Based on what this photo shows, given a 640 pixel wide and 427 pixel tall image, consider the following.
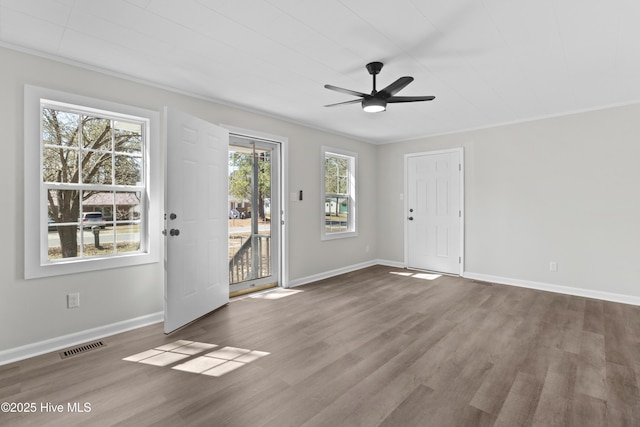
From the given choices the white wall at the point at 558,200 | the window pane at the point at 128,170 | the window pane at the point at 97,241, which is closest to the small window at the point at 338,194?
the white wall at the point at 558,200

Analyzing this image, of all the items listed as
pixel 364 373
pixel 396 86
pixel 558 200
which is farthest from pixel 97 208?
pixel 558 200

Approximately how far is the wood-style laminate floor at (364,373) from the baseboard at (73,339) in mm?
96

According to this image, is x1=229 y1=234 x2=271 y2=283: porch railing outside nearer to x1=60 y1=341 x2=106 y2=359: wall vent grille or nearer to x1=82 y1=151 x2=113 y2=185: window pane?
x1=60 y1=341 x2=106 y2=359: wall vent grille

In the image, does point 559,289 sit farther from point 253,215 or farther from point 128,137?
point 128,137

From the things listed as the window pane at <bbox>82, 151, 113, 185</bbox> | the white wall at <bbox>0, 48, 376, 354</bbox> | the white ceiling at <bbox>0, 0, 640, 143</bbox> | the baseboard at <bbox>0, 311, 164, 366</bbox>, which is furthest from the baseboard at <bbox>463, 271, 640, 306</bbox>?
the window pane at <bbox>82, 151, 113, 185</bbox>

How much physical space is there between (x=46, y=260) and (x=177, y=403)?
1.81 m

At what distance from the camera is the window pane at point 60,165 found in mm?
2686

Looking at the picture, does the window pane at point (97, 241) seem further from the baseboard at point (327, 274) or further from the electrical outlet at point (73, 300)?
the baseboard at point (327, 274)

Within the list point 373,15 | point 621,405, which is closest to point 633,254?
point 621,405

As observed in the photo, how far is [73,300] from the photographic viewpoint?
9.09ft

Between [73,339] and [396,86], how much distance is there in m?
3.58

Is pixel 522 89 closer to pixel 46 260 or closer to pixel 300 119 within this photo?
pixel 300 119

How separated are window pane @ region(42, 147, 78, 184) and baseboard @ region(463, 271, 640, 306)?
17.7ft

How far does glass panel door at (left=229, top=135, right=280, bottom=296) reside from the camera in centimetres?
428
